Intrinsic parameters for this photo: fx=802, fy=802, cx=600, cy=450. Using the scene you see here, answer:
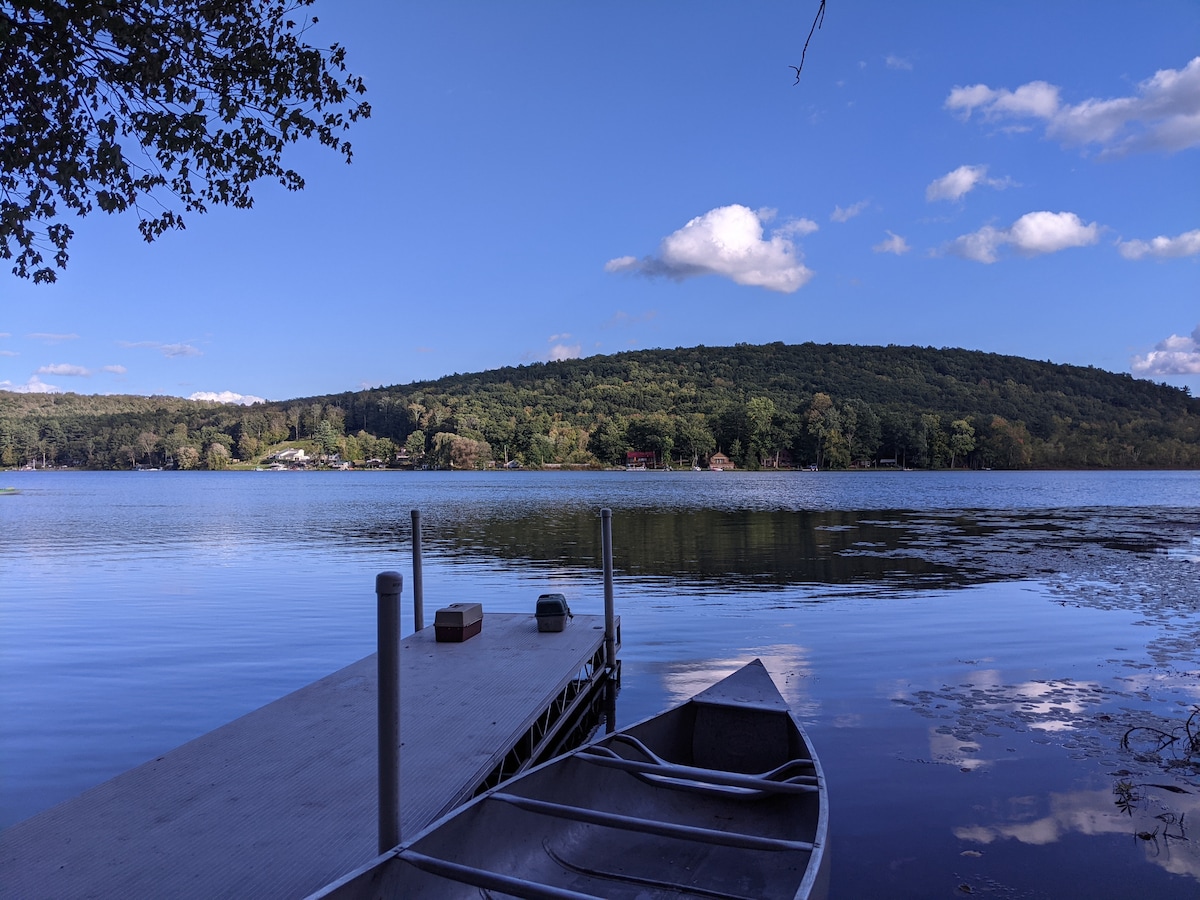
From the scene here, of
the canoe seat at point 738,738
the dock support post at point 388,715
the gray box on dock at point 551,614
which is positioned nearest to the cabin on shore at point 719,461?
the gray box on dock at point 551,614

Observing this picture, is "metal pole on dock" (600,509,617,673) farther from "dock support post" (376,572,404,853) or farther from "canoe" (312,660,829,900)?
"dock support post" (376,572,404,853)

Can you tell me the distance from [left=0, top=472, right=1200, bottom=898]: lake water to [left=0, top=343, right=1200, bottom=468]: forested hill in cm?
10764

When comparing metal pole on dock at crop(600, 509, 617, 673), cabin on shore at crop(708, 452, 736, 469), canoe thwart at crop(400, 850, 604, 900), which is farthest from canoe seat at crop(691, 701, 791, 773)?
cabin on shore at crop(708, 452, 736, 469)

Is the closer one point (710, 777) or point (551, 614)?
point (710, 777)

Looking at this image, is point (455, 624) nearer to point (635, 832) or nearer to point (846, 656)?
point (635, 832)

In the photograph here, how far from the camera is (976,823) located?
5543 millimetres

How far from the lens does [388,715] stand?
3.74 m

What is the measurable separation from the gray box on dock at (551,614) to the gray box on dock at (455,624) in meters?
0.78

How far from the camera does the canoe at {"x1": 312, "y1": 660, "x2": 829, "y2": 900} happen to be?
342 centimetres

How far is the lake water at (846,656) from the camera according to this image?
216 inches

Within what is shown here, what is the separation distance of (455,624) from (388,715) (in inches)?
206

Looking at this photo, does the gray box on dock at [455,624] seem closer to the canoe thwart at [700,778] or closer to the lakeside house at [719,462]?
the canoe thwart at [700,778]

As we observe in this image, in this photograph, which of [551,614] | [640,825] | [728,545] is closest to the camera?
[640,825]

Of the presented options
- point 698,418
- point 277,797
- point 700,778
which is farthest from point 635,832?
point 698,418
